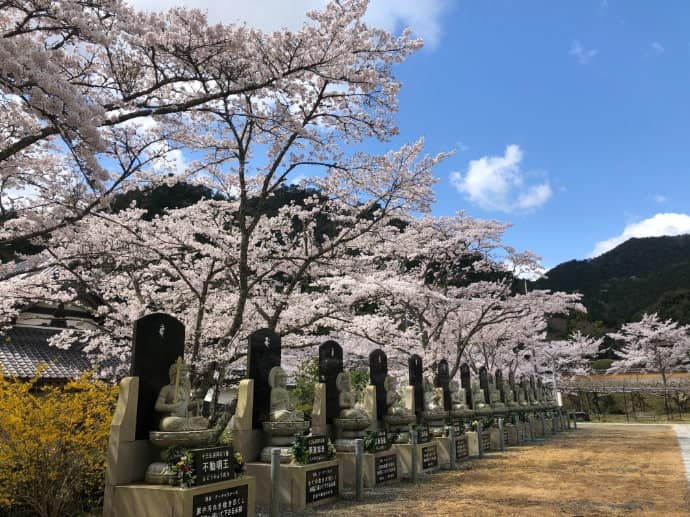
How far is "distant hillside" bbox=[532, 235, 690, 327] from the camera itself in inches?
2218

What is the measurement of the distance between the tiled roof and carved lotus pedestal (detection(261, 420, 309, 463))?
1134cm

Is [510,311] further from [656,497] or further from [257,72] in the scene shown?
[257,72]

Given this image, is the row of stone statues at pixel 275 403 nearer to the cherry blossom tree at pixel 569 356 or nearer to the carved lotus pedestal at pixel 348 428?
the carved lotus pedestal at pixel 348 428

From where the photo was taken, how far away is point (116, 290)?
1426cm

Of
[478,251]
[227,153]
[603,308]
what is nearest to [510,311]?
[478,251]

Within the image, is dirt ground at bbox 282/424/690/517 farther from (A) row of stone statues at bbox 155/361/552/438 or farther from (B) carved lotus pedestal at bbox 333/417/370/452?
(A) row of stone statues at bbox 155/361/552/438

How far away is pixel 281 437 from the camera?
29.9 ft

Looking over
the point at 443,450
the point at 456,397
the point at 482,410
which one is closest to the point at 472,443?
the point at 456,397

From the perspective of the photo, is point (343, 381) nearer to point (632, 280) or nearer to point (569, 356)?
point (569, 356)

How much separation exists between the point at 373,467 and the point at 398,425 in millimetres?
2372

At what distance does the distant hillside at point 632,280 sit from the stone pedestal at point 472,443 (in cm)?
4465

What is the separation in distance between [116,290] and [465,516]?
1094 cm

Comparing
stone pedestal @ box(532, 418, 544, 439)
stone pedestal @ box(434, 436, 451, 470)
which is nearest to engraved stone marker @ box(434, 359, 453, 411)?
stone pedestal @ box(434, 436, 451, 470)

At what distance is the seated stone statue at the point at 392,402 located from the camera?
1288cm
